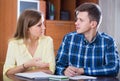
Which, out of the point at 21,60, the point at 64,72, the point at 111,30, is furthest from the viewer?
the point at 111,30

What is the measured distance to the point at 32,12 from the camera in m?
2.25

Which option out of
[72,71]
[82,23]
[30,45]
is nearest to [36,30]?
[30,45]

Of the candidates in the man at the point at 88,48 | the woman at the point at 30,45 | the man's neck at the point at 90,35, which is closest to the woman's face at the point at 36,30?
the woman at the point at 30,45

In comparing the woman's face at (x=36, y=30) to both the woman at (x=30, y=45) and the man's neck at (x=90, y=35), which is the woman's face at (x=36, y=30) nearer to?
the woman at (x=30, y=45)

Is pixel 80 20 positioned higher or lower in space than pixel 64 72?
higher

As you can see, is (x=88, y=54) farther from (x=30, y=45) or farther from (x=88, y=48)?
(x=30, y=45)

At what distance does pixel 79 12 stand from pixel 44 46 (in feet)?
1.37

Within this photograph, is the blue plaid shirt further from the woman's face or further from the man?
the woman's face

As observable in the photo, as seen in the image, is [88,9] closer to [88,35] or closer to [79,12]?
[79,12]

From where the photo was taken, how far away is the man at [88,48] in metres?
2.09

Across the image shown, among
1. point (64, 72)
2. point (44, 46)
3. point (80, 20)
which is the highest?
point (80, 20)

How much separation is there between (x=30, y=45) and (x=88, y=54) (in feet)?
1.62

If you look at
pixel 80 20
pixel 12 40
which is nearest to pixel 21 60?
pixel 12 40

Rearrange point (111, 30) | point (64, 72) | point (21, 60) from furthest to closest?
point (111, 30) → point (21, 60) → point (64, 72)
